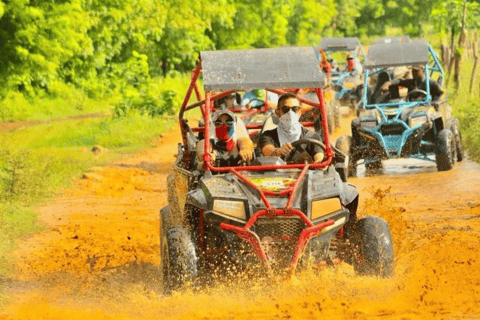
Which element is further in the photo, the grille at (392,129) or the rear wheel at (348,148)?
the rear wheel at (348,148)

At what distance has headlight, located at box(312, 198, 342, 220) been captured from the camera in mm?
6762

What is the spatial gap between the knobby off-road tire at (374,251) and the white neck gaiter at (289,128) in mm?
1344

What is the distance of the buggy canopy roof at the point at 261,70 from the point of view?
7.72m

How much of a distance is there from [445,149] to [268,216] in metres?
7.61

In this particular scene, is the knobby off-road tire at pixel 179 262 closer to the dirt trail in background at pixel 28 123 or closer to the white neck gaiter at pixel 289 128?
the white neck gaiter at pixel 289 128

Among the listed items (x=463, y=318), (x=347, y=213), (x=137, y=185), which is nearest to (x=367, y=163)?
(x=137, y=185)

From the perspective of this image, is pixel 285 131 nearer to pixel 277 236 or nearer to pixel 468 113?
pixel 277 236

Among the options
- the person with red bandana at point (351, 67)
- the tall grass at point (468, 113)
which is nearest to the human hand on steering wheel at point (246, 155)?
the tall grass at point (468, 113)

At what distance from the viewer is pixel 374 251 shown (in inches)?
275

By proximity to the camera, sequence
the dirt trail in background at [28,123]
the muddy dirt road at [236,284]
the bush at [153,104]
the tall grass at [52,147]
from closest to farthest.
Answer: the muddy dirt road at [236,284] < the tall grass at [52,147] < the dirt trail in background at [28,123] < the bush at [153,104]

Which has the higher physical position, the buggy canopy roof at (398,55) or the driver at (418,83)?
the buggy canopy roof at (398,55)

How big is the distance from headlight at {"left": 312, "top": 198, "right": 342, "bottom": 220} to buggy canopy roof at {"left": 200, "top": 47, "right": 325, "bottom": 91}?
3.97 ft

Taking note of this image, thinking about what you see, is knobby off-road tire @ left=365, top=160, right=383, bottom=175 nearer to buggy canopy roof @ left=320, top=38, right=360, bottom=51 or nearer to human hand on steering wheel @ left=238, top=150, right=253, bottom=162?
human hand on steering wheel @ left=238, top=150, right=253, bottom=162

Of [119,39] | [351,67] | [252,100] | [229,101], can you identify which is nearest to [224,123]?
[229,101]
